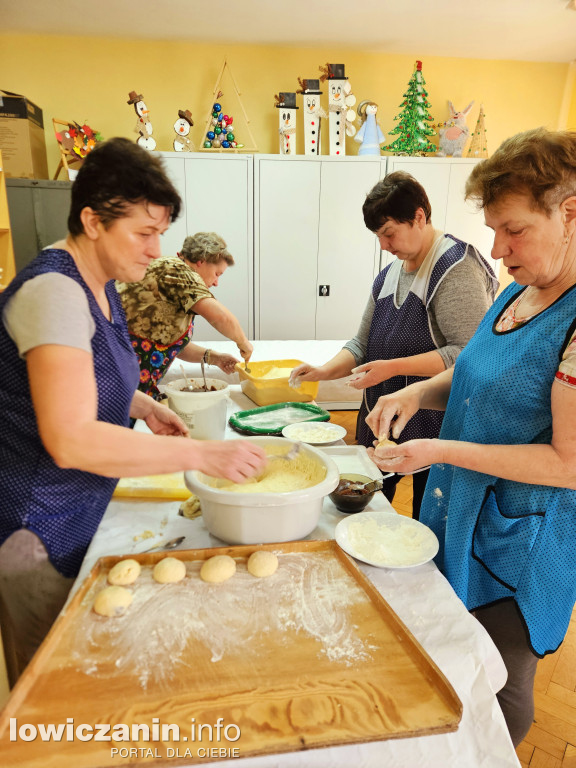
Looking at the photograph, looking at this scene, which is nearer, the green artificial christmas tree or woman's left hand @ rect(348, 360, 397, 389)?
woman's left hand @ rect(348, 360, 397, 389)

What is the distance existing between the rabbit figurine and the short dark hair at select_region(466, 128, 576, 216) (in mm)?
4230

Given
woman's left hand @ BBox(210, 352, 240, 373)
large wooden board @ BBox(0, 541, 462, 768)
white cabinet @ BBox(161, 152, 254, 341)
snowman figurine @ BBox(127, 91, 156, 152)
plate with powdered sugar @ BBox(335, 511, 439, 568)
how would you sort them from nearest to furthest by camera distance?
large wooden board @ BBox(0, 541, 462, 768), plate with powdered sugar @ BBox(335, 511, 439, 568), woman's left hand @ BBox(210, 352, 240, 373), snowman figurine @ BBox(127, 91, 156, 152), white cabinet @ BBox(161, 152, 254, 341)

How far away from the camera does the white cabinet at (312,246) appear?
450 centimetres

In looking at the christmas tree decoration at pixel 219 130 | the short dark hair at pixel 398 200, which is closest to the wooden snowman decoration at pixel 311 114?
the christmas tree decoration at pixel 219 130

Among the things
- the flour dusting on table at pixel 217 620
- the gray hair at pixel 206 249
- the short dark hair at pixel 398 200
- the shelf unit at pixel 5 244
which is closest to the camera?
the flour dusting on table at pixel 217 620

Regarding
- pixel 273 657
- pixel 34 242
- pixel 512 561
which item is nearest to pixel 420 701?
pixel 273 657

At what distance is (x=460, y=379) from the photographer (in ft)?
4.02

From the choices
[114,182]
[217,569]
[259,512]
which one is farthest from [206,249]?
[217,569]

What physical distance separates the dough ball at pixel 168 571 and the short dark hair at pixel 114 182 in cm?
64

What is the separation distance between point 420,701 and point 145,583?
49 centimetres

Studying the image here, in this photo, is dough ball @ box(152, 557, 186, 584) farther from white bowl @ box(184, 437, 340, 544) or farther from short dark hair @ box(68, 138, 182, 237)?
short dark hair @ box(68, 138, 182, 237)

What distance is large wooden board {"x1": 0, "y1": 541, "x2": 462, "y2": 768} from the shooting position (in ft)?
2.02

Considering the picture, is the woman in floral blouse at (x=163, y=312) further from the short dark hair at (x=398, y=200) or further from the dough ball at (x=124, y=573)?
the dough ball at (x=124, y=573)

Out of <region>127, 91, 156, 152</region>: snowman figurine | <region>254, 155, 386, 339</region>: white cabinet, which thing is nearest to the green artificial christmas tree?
<region>254, 155, 386, 339</region>: white cabinet
